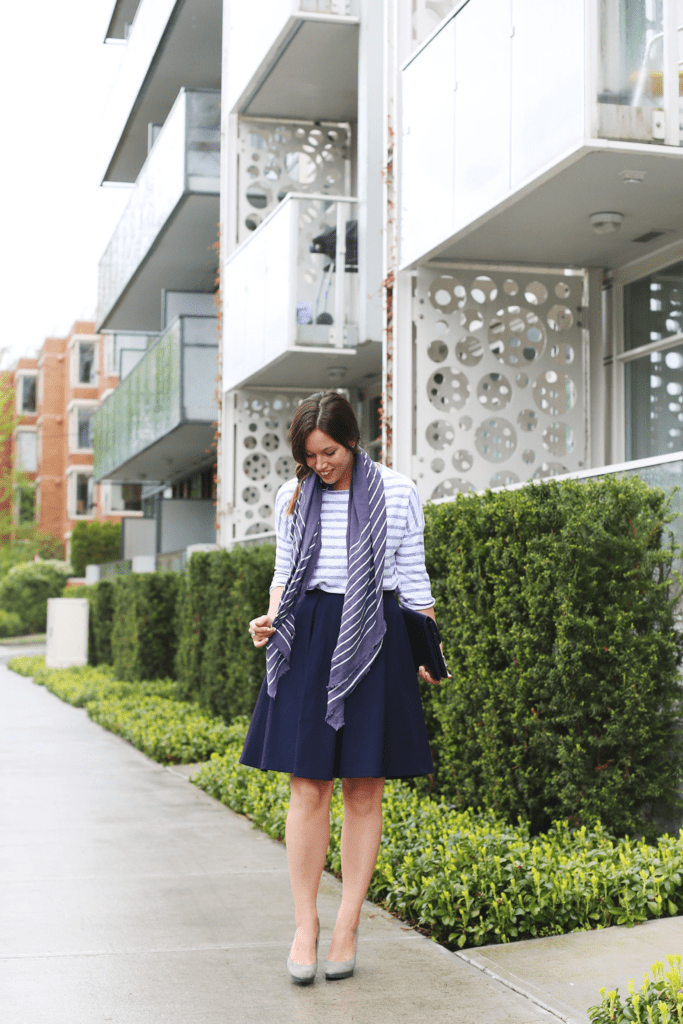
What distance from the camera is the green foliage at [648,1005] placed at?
332 centimetres

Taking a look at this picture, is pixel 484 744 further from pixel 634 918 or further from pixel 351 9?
pixel 351 9

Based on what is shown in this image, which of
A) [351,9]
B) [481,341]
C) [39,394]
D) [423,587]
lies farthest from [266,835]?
[39,394]

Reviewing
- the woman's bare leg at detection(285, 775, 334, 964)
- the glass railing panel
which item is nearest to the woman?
the woman's bare leg at detection(285, 775, 334, 964)

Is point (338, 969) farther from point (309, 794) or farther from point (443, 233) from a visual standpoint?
A: point (443, 233)

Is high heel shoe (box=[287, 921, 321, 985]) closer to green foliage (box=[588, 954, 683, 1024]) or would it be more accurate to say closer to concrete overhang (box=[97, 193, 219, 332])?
green foliage (box=[588, 954, 683, 1024])

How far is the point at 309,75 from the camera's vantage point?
13477 millimetres

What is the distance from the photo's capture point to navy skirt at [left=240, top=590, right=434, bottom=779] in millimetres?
4023

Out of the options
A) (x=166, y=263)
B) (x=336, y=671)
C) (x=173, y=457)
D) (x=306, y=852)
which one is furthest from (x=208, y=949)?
(x=173, y=457)

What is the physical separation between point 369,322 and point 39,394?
5490 cm

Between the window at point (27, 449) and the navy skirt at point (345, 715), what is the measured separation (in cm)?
6064

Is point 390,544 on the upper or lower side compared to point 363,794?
upper

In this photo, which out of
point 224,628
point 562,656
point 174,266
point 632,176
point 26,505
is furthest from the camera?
point 26,505

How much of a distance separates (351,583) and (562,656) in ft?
6.26

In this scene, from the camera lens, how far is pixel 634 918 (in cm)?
454
